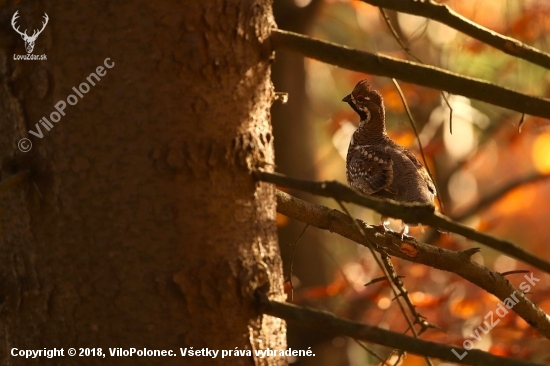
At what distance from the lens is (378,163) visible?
6254 mm

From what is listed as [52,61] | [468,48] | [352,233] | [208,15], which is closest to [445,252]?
[352,233]

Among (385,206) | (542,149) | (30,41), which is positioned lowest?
(385,206)

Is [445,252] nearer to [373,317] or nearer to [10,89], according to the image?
[10,89]

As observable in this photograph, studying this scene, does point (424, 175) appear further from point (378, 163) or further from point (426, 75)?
point (426, 75)

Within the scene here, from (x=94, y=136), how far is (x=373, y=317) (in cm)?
1335

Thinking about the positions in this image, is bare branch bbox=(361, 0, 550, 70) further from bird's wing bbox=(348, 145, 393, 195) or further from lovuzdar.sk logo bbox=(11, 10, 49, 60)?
bird's wing bbox=(348, 145, 393, 195)

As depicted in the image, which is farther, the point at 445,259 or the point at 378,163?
the point at 378,163

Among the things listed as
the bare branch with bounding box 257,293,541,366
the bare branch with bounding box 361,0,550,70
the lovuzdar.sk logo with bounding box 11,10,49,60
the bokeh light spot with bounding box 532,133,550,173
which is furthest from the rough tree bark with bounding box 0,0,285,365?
the bokeh light spot with bounding box 532,133,550,173

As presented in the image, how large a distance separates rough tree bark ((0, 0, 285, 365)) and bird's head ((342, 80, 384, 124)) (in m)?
4.26

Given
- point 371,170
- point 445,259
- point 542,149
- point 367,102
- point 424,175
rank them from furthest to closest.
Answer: point 542,149 → point 367,102 → point 371,170 → point 424,175 → point 445,259

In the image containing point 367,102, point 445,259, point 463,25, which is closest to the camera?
point 463,25

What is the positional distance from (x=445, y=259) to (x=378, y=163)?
279 centimetres

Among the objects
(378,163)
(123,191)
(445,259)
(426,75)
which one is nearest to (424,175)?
(378,163)

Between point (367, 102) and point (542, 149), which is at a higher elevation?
point (542, 149)
